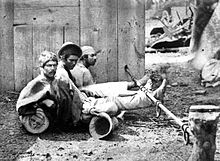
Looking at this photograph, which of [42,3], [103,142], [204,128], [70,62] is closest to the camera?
[204,128]

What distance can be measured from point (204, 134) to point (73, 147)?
191 centimetres

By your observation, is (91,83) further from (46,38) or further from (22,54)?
(22,54)

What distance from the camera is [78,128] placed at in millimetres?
7051

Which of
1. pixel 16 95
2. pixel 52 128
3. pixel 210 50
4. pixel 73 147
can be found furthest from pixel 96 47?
pixel 210 50

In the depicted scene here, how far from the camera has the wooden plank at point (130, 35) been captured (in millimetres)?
8570

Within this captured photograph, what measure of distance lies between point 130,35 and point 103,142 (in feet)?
8.68

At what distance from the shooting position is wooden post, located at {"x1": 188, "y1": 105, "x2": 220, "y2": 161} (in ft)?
15.8

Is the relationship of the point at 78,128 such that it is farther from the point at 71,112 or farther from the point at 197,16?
the point at 197,16

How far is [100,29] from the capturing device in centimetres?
853

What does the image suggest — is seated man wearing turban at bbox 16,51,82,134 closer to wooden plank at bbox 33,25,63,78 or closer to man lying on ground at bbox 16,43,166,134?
man lying on ground at bbox 16,43,166,134

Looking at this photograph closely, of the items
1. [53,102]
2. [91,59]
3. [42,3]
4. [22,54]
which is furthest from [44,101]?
[42,3]

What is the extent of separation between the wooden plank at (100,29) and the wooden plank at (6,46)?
1144mm

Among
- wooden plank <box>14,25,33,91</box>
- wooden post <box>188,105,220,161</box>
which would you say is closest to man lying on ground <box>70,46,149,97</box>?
wooden plank <box>14,25,33,91</box>

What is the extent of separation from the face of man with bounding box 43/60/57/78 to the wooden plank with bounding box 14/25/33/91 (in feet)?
6.46
